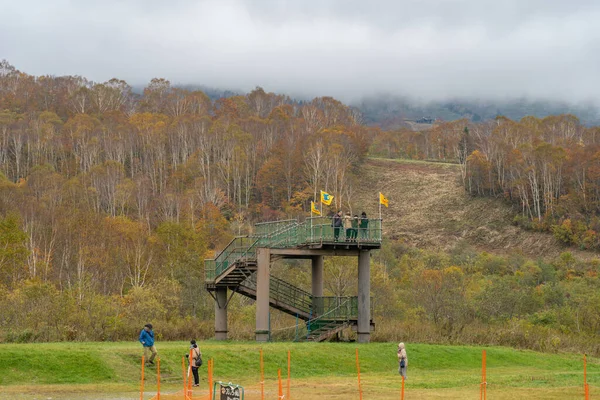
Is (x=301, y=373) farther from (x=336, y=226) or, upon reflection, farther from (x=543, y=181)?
(x=543, y=181)

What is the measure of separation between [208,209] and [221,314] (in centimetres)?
6716

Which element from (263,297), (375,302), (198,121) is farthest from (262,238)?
(198,121)

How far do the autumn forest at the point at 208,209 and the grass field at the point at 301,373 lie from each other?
30.2ft

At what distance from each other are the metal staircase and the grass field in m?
3.53

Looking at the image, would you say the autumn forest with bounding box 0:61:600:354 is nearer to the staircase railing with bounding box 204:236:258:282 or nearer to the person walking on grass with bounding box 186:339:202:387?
the staircase railing with bounding box 204:236:258:282

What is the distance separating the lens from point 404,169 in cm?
16050

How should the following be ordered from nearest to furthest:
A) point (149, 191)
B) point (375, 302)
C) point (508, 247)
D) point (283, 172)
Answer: point (375, 302) → point (508, 247) → point (149, 191) → point (283, 172)

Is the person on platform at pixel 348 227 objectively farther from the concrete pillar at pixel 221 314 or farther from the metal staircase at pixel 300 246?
the concrete pillar at pixel 221 314

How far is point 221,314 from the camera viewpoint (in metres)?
50.8

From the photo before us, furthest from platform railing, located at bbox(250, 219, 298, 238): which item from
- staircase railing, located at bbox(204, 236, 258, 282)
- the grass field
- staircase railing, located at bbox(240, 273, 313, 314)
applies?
the grass field

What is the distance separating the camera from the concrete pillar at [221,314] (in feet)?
166

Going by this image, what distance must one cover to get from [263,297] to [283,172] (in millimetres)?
93474

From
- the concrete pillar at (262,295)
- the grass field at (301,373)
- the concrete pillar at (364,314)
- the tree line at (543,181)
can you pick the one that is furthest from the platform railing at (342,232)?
the tree line at (543,181)

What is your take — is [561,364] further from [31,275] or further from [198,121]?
[198,121]
